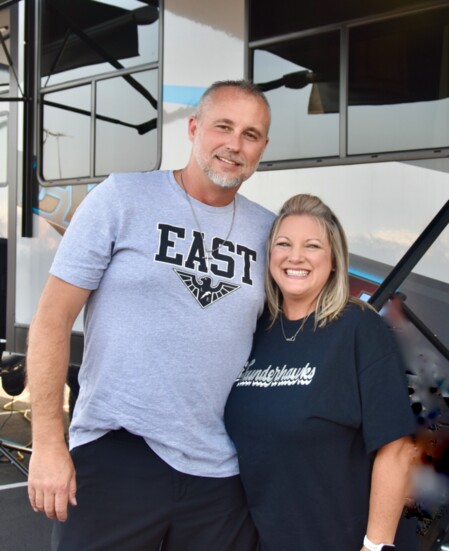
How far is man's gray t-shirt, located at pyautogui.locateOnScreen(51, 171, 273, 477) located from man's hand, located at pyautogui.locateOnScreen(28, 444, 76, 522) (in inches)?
5.4

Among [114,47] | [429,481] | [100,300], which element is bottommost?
[429,481]

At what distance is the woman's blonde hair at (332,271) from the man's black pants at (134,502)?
0.48 m

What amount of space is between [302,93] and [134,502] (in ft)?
6.44

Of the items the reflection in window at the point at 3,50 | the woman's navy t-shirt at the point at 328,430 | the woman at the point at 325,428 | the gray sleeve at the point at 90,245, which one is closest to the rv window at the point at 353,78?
the woman at the point at 325,428

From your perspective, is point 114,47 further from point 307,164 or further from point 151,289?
point 151,289

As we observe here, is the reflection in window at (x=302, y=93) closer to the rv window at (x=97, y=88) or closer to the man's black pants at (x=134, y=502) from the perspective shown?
the rv window at (x=97, y=88)

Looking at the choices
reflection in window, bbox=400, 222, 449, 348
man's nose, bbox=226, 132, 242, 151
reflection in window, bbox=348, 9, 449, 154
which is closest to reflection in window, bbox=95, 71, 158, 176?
reflection in window, bbox=348, 9, 449, 154

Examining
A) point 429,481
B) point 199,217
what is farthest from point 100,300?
point 429,481

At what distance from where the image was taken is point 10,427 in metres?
5.78

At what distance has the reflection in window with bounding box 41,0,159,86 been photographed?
366 cm

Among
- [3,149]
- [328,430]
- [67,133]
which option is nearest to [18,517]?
[67,133]

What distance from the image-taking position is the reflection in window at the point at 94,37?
3.66 metres

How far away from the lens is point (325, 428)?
1596 mm

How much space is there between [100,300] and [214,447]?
1.55 ft
